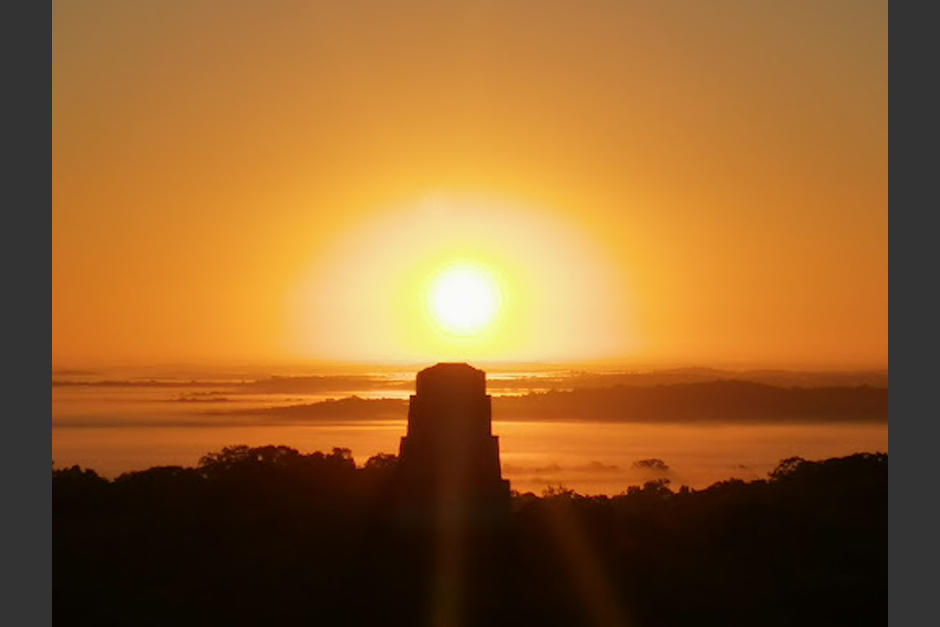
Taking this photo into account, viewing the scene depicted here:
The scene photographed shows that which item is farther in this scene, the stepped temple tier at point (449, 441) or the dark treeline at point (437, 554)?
the stepped temple tier at point (449, 441)

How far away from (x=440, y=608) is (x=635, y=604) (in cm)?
272

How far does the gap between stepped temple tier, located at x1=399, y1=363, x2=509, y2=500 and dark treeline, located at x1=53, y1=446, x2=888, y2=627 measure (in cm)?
54

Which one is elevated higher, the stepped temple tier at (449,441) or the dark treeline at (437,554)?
the stepped temple tier at (449,441)

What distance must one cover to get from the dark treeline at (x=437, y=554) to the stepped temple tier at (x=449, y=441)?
1.78 ft

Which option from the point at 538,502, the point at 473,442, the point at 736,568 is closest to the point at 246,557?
the point at 473,442

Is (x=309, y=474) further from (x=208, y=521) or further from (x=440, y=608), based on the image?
(x=440, y=608)

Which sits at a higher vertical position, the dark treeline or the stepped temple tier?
the stepped temple tier

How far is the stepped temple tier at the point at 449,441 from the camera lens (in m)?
21.6

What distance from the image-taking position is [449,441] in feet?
70.8

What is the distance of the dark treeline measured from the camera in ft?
65.6

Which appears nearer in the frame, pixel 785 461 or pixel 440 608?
pixel 440 608

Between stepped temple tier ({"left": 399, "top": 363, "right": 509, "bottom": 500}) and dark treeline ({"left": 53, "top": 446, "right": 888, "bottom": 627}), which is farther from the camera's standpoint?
stepped temple tier ({"left": 399, "top": 363, "right": 509, "bottom": 500})

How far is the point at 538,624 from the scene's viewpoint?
19547mm

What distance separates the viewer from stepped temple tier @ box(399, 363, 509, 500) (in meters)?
21.6
